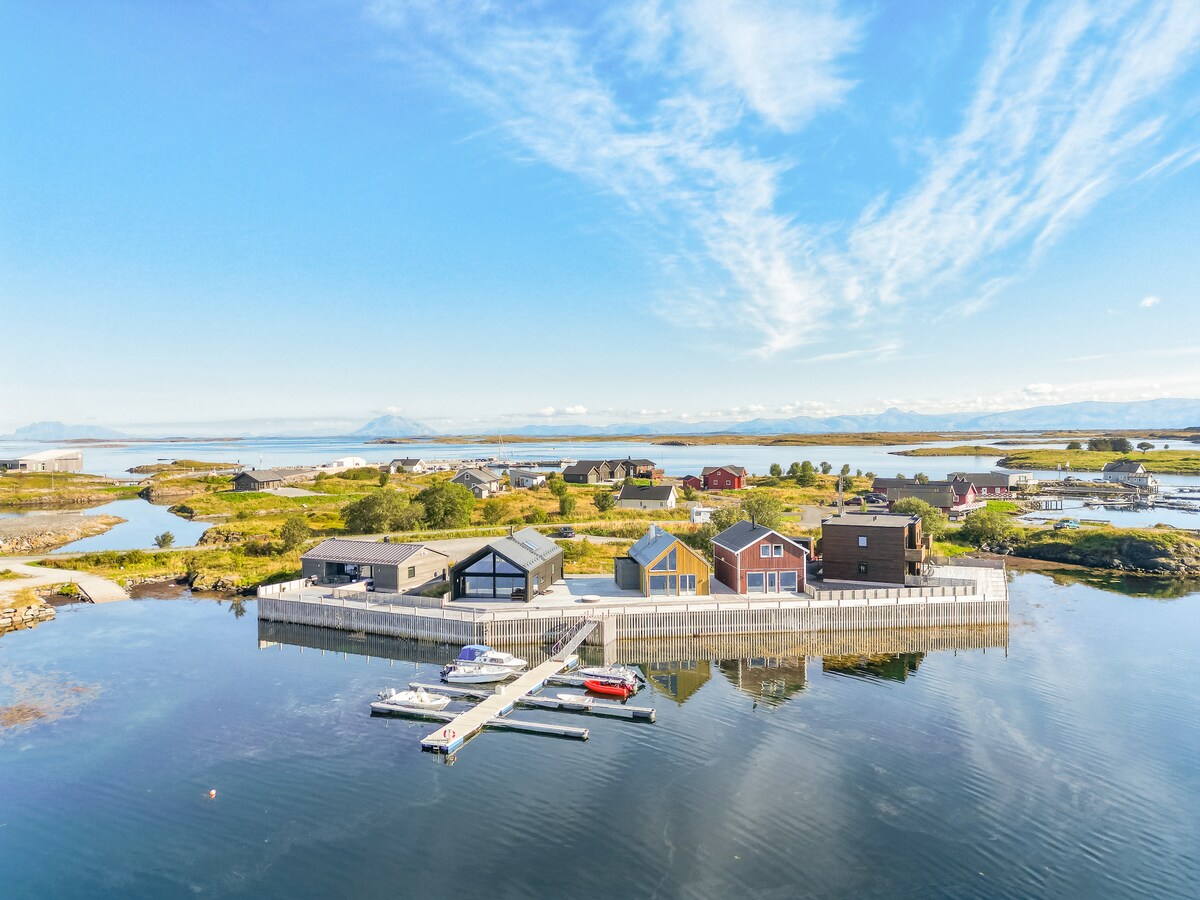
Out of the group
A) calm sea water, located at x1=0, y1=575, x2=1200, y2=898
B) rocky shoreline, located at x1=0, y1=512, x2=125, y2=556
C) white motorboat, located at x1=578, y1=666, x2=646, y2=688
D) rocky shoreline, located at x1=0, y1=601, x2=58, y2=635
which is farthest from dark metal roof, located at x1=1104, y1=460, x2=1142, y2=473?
rocky shoreline, located at x1=0, y1=512, x2=125, y2=556

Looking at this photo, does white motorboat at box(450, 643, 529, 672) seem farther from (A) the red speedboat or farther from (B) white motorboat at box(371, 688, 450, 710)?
(A) the red speedboat

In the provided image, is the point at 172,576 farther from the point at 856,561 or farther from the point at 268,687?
the point at 856,561

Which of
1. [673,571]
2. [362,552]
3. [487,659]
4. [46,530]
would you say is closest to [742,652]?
[673,571]

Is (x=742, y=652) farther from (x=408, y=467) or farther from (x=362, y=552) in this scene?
(x=408, y=467)

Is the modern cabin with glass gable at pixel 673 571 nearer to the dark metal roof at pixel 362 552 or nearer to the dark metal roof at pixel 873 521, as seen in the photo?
the dark metal roof at pixel 873 521

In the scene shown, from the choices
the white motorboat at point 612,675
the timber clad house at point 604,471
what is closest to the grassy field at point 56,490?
the timber clad house at point 604,471

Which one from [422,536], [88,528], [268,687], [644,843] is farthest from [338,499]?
[644,843]
